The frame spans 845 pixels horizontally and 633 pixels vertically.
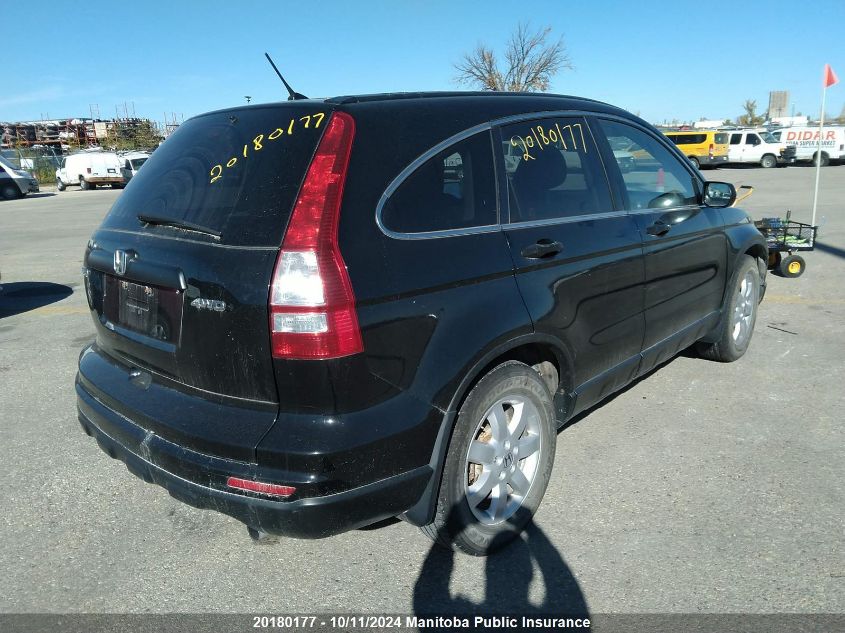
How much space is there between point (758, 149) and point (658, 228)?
3302 centimetres

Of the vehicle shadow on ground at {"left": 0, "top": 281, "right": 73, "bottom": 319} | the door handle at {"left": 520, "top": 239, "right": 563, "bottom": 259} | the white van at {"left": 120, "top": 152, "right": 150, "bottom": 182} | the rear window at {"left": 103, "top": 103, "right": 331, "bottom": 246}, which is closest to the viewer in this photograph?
the rear window at {"left": 103, "top": 103, "right": 331, "bottom": 246}

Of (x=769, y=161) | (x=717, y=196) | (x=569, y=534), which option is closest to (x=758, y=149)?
(x=769, y=161)

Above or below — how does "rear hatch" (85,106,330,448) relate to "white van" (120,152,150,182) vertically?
below

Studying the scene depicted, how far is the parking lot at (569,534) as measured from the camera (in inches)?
A: 99.2

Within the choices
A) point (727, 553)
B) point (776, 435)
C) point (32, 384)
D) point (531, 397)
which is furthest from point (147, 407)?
point (776, 435)

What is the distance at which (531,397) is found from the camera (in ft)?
9.27

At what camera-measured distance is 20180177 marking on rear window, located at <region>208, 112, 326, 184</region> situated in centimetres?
235

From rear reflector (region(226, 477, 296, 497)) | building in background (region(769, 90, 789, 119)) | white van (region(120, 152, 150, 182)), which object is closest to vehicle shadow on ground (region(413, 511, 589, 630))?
rear reflector (region(226, 477, 296, 497))

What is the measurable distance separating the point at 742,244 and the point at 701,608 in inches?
116

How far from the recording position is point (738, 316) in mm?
4902

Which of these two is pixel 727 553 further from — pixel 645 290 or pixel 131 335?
pixel 131 335

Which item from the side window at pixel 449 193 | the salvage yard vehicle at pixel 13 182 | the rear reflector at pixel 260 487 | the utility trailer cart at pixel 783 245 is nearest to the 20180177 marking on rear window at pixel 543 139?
the side window at pixel 449 193

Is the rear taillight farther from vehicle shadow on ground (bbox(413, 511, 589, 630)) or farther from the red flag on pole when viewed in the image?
the red flag on pole

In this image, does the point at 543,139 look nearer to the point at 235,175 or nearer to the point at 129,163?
the point at 235,175
